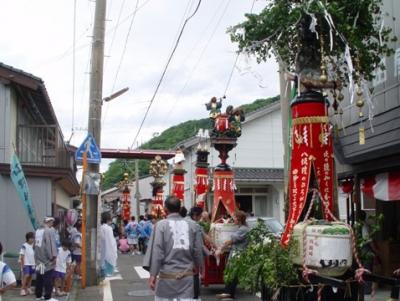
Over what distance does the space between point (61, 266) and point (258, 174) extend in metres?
19.3

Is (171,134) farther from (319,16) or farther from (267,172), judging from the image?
(319,16)

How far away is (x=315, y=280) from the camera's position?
7.27 metres

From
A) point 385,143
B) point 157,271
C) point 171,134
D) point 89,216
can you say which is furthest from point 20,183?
point 171,134

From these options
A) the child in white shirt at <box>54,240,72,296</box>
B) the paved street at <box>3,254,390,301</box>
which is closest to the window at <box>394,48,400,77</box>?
the paved street at <box>3,254,390,301</box>

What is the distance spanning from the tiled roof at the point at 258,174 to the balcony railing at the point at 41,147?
10.7 m

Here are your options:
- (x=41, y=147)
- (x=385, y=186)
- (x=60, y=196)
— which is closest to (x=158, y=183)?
(x=60, y=196)

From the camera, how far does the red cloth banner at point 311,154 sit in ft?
25.8

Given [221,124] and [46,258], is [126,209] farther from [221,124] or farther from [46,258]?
[46,258]

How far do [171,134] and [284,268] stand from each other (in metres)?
62.8

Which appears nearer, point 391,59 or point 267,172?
point 391,59

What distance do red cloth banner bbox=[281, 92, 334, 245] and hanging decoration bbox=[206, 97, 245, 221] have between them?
5682 mm

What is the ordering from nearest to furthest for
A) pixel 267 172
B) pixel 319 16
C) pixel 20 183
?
1. pixel 319 16
2. pixel 20 183
3. pixel 267 172

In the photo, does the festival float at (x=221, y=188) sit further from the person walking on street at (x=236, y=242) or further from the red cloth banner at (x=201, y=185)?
the red cloth banner at (x=201, y=185)

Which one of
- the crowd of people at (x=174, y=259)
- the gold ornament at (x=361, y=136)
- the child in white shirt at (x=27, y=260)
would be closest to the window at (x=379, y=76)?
the gold ornament at (x=361, y=136)
